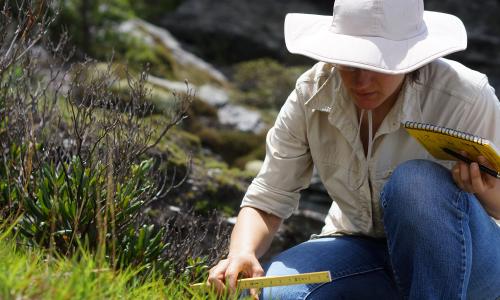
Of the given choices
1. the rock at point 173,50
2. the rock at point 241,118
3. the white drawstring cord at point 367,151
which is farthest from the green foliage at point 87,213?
the rock at point 173,50

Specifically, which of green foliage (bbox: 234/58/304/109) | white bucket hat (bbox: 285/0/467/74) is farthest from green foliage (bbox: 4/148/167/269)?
green foliage (bbox: 234/58/304/109)

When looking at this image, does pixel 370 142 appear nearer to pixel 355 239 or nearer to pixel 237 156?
pixel 355 239

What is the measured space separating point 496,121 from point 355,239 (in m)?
0.69

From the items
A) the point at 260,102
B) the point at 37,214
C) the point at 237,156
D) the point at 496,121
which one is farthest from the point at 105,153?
the point at 260,102

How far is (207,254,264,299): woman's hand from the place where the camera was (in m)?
2.80

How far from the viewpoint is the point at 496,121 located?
301 cm

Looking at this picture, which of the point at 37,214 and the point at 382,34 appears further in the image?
→ the point at 37,214

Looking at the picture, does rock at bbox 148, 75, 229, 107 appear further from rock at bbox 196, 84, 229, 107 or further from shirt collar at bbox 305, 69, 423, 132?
shirt collar at bbox 305, 69, 423, 132

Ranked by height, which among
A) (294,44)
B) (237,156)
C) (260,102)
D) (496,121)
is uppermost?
(294,44)

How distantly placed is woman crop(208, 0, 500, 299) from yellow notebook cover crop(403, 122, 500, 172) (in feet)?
0.16

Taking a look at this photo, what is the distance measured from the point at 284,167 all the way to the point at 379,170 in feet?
1.16

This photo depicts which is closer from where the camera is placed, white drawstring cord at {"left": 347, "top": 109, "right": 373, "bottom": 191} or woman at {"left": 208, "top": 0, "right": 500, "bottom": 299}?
woman at {"left": 208, "top": 0, "right": 500, "bottom": 299}

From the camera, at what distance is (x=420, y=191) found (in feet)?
9.15

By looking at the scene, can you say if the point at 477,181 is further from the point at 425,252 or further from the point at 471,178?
the point at 425,252
